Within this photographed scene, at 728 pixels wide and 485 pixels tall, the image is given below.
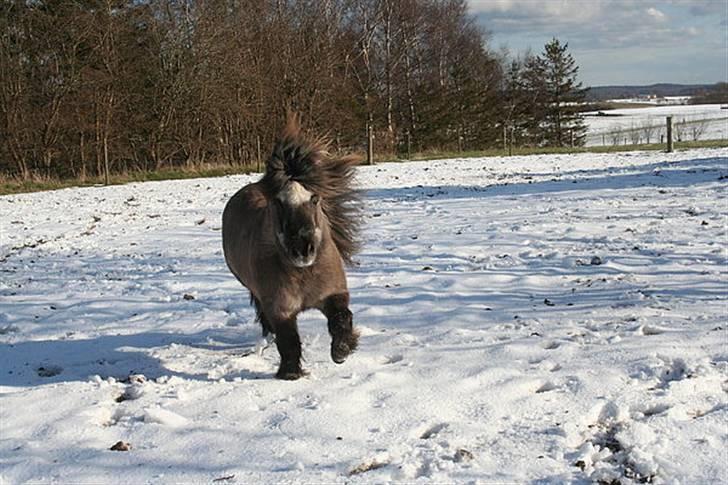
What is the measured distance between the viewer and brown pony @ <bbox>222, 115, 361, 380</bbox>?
4.28 meters

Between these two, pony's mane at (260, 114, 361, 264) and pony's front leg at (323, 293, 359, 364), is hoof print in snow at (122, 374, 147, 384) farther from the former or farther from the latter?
pony's mane at (260, 114, 361, 264)

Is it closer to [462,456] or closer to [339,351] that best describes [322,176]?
[339,351]


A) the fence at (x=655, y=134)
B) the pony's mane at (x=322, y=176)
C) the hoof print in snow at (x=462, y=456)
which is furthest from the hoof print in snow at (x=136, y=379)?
the fence at (x=655, y=134)

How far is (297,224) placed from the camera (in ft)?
13.8

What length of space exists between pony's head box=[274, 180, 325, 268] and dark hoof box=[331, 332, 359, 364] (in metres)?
0.63

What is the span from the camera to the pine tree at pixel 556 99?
161 ft

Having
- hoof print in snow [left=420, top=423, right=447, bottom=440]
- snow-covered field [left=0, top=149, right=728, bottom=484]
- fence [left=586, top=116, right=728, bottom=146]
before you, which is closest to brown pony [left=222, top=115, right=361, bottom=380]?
snow-covered field [left=0, top=149, right=728, bottom=484]

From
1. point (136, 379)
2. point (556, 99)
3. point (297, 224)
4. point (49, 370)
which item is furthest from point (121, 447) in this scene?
point (556, 99)

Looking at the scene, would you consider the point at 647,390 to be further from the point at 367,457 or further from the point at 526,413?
the point at 367,457

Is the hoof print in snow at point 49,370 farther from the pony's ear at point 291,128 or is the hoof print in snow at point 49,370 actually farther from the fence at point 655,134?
the fence at point 655,134

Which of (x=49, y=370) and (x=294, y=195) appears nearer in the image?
(x=294, y=195)

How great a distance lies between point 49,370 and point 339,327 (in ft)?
7.03

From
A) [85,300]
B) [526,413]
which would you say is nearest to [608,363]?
[526,413]

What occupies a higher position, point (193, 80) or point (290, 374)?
point (193, 80)
